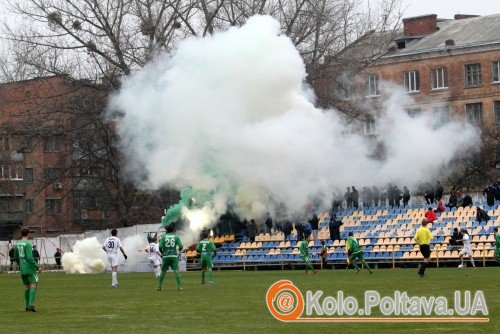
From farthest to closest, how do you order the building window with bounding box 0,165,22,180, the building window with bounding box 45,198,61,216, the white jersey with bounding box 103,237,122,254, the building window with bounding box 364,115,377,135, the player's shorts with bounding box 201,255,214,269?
the building window with bounding box 0,165,22,180 < the building window with bounding box 45,198,61,216 < the building window with bounding box 364,115,377,135 < the white jersey with bounding box 103,237,122,254 < the player's shorts with bounding box 201,255,214,269

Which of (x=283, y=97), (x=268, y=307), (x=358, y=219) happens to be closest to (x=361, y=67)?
(x=358, y=219)

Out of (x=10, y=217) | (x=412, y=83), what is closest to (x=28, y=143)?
(x=10, y=217)

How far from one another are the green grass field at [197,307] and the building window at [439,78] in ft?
164

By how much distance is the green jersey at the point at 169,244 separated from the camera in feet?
108

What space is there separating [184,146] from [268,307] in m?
25.4

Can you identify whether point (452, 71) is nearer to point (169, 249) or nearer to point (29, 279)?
point (169, 249)

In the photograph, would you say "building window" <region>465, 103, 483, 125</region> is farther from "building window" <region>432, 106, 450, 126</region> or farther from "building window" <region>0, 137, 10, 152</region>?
"building window" <region>0, 137, 10, 152</region>

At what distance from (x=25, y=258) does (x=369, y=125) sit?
4037 cm

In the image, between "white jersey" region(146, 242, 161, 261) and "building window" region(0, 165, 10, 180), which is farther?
"building window" region(0, 165, 10, 180)

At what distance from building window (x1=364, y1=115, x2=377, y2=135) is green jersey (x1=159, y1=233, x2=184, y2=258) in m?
29.1

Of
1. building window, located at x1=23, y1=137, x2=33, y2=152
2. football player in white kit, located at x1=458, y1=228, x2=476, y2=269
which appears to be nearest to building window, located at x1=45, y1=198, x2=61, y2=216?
building window, located at x1=23, y1=137, x2=33, y2=152

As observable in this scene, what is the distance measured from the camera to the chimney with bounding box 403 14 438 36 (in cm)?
9244

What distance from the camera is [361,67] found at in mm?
60344

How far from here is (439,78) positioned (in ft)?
286
